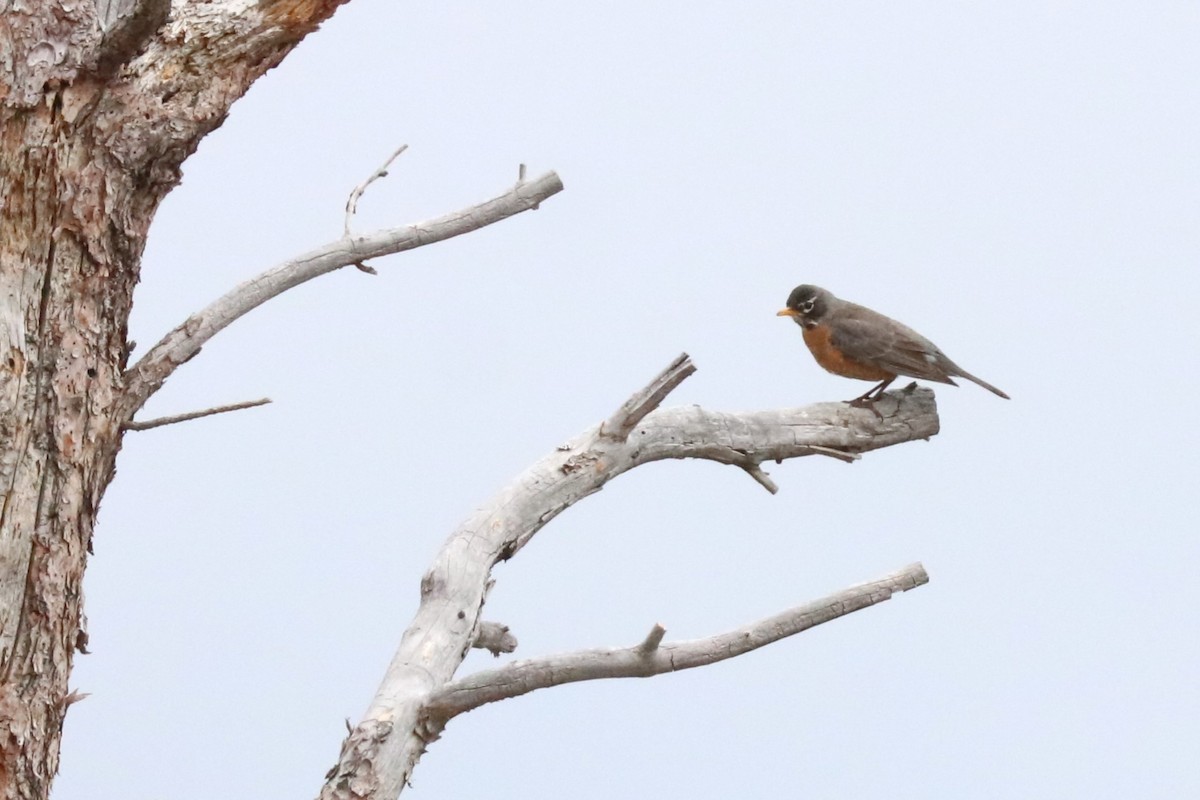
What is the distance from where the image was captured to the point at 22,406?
15.0 feet

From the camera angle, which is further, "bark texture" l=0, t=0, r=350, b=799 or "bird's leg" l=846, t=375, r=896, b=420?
"bird's leg" l=846, t=375, r=896, b=420

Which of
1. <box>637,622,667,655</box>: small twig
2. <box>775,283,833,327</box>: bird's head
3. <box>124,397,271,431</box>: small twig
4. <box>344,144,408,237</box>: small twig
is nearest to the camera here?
<box>637,622,667,655</box>: small twig

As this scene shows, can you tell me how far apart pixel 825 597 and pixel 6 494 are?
9.00 ft

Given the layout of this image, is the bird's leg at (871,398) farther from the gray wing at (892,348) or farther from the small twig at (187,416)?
the small twig at (187,416)

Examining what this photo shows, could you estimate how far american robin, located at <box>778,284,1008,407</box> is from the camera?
21.5ft

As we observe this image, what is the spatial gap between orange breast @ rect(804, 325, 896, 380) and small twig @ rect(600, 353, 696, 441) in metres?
1.55

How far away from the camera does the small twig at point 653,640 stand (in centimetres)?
439

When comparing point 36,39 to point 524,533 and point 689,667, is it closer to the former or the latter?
point 524,533

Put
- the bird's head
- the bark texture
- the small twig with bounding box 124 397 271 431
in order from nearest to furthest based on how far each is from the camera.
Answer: the bark texture, the small twig with bounding box 124 397 271 431, the bird's head

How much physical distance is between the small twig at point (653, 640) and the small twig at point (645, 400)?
94 cm

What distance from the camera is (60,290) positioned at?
4648 millimetres

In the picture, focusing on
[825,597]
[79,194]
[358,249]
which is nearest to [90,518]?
[79,194]

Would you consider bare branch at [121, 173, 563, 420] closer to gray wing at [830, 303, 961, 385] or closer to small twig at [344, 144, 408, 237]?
small twig at [344, 144, 408, 237]

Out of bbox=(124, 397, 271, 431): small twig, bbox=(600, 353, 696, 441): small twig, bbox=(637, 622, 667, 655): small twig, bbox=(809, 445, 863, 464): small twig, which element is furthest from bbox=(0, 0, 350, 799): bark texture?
bbox=(809, 445, 863, 464): small twig
